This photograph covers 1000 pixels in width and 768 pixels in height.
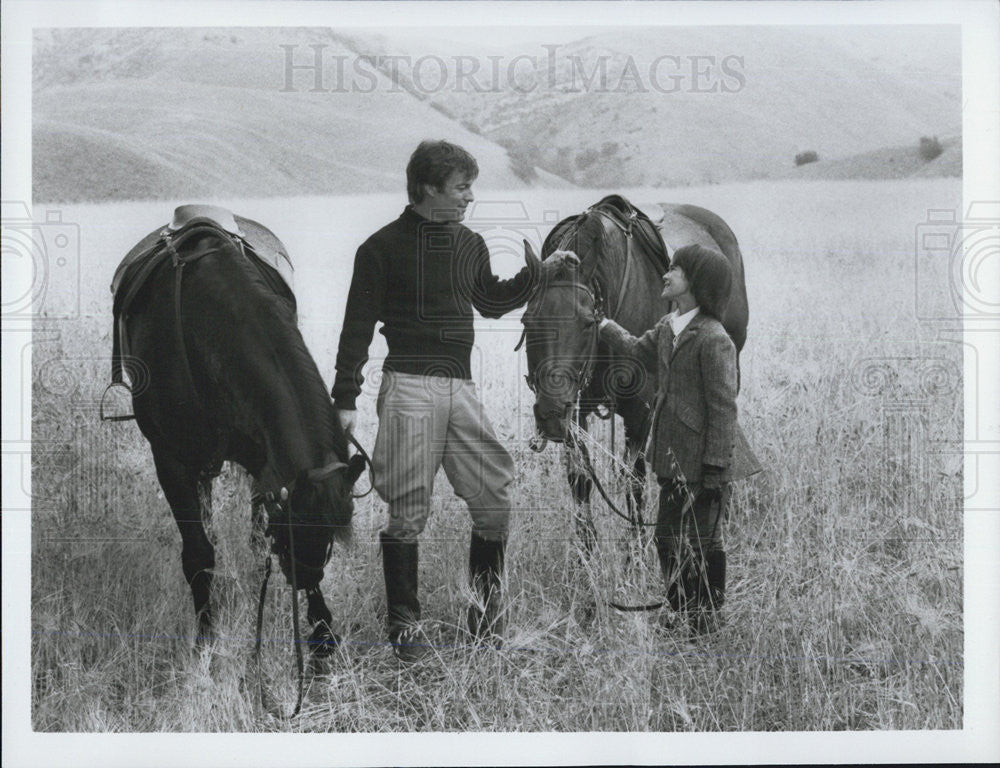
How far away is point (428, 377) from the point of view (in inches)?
154

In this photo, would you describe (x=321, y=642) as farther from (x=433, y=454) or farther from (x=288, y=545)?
(x=433, y=454)

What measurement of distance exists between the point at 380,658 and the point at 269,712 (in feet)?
1.63

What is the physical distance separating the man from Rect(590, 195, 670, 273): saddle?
448 mm

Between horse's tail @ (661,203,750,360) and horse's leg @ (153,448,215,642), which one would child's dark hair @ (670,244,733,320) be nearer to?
horse's tail @ (661,203,750,360)

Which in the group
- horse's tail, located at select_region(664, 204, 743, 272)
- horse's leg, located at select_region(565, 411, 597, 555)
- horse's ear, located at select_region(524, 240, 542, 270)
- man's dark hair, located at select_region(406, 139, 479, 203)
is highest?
man's dark hair, located at select_region(406, 139, 479, 203)

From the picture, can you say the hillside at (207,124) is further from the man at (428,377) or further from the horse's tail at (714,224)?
the horse's tail at (714,224)

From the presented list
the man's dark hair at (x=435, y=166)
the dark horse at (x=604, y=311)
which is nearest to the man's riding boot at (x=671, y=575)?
the dark horse at (x=604, y=311)

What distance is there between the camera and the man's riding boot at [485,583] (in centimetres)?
392

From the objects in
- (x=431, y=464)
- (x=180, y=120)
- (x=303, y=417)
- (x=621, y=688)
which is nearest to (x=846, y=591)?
(x=621, y=688)

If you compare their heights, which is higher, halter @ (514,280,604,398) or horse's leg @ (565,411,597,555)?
halter @ (514,280,604,398)

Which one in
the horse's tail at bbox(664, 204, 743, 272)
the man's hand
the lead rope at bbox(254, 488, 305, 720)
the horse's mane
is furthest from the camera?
the horse's tail at bbox(664, 204, 743, 272)

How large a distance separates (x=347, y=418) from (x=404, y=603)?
2.52ft

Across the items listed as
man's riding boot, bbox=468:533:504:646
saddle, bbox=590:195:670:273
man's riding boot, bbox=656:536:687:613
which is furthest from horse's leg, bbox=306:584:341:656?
saddle, bbox=590:195:670:273

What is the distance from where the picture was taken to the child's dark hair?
388cm
